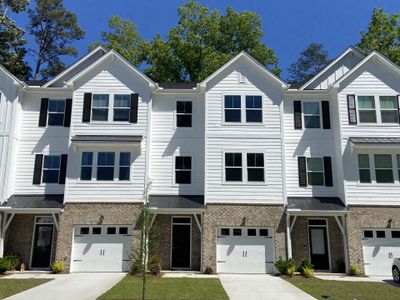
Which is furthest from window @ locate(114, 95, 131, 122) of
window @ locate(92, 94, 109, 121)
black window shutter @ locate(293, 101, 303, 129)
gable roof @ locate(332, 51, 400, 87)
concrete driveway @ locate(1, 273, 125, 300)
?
gable roof @ locate(332, 51, 400, 87)

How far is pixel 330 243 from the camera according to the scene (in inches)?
770

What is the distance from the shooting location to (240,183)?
19.5 metres

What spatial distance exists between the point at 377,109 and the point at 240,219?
30.8 feet

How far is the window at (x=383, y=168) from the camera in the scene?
19.4 meters

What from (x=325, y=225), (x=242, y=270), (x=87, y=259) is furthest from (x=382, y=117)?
(x=87, y=259)

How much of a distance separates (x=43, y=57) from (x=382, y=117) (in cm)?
3611

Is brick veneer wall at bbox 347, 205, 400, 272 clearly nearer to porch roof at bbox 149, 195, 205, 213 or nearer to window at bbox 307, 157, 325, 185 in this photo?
window at bbox 307, 157, 325, 185

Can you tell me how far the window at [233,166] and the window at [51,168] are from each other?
29.4 ft

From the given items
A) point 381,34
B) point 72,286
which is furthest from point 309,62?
point 72,286

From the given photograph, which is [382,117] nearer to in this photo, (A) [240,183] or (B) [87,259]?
(A) [240,183]

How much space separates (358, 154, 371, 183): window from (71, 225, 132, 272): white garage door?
1206 cm

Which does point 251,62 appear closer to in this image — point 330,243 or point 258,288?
point 330,243

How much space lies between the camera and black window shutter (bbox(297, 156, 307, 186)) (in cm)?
2036

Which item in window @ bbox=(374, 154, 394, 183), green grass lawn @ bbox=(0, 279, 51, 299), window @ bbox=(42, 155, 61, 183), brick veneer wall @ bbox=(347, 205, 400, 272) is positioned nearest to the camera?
green grass lawn @ bbox=(0, 279, 51, 299)
